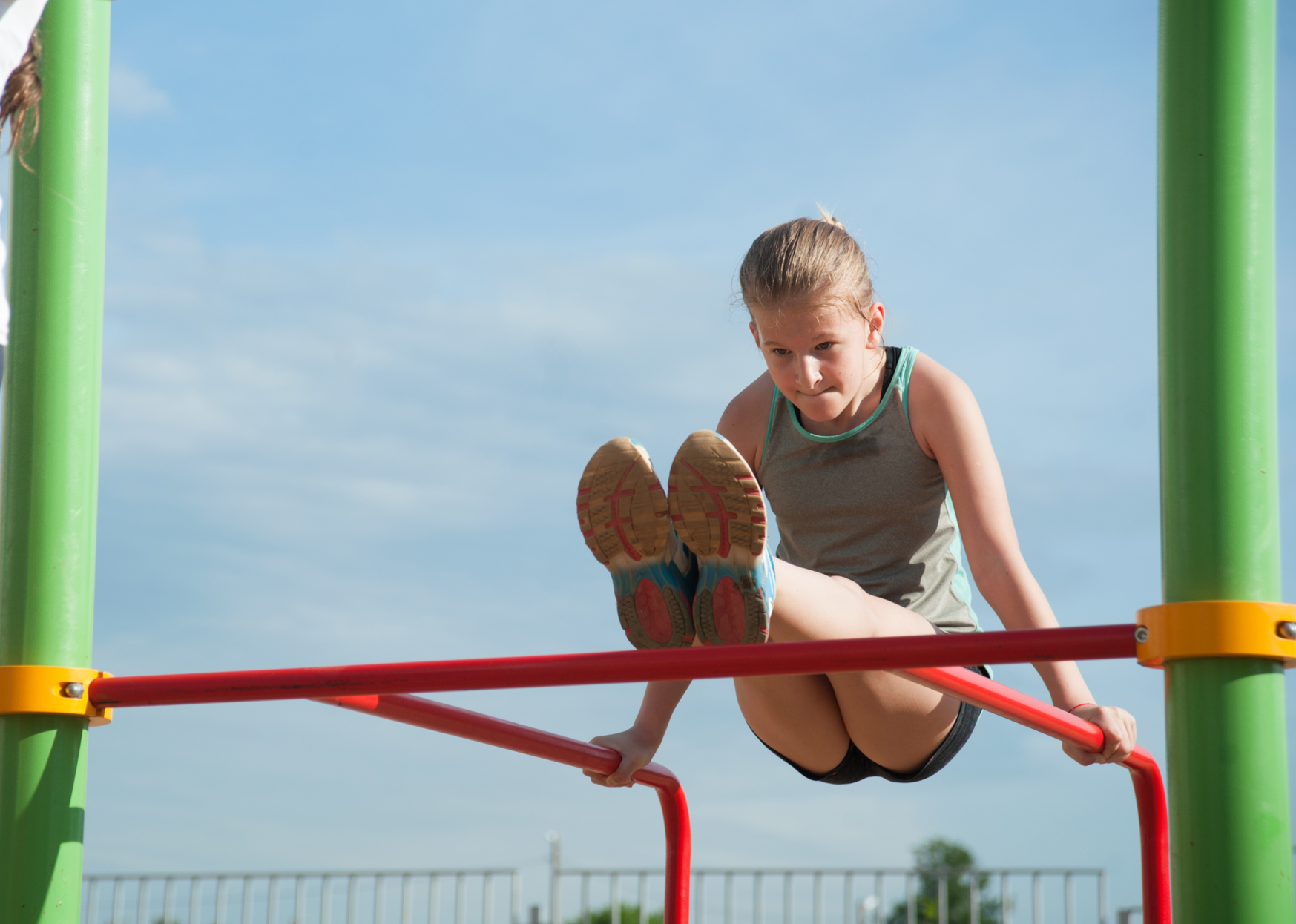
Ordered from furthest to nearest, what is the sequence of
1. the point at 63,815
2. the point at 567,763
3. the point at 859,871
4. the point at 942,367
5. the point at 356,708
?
the point at 859,871 → the point at 942,367 → the point at 567,763 → the point at 356,708 → the point at 63,815

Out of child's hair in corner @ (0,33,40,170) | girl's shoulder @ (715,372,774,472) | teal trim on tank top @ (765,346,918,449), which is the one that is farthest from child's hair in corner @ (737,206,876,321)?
child's hair in corner @ (0,33,40,170)

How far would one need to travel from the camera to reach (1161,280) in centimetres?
105

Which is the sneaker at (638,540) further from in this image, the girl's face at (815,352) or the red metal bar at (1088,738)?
the girl's face at (815,352)

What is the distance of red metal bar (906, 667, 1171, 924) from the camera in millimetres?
1292

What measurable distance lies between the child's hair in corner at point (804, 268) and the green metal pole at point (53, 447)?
2.67 ft

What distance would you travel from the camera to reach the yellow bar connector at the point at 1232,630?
0.98m

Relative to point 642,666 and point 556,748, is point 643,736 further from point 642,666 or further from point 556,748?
point 642,666

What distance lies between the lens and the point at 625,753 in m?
1.75

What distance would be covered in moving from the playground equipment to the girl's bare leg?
30 cm

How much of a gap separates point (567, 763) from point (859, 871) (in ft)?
15.1

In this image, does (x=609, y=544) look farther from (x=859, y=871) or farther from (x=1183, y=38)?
(x=859, y=871)

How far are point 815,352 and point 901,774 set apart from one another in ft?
2.10

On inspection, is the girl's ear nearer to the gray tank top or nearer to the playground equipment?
the gray tank top

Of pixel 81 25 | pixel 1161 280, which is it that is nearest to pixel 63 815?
pixel 81 25
